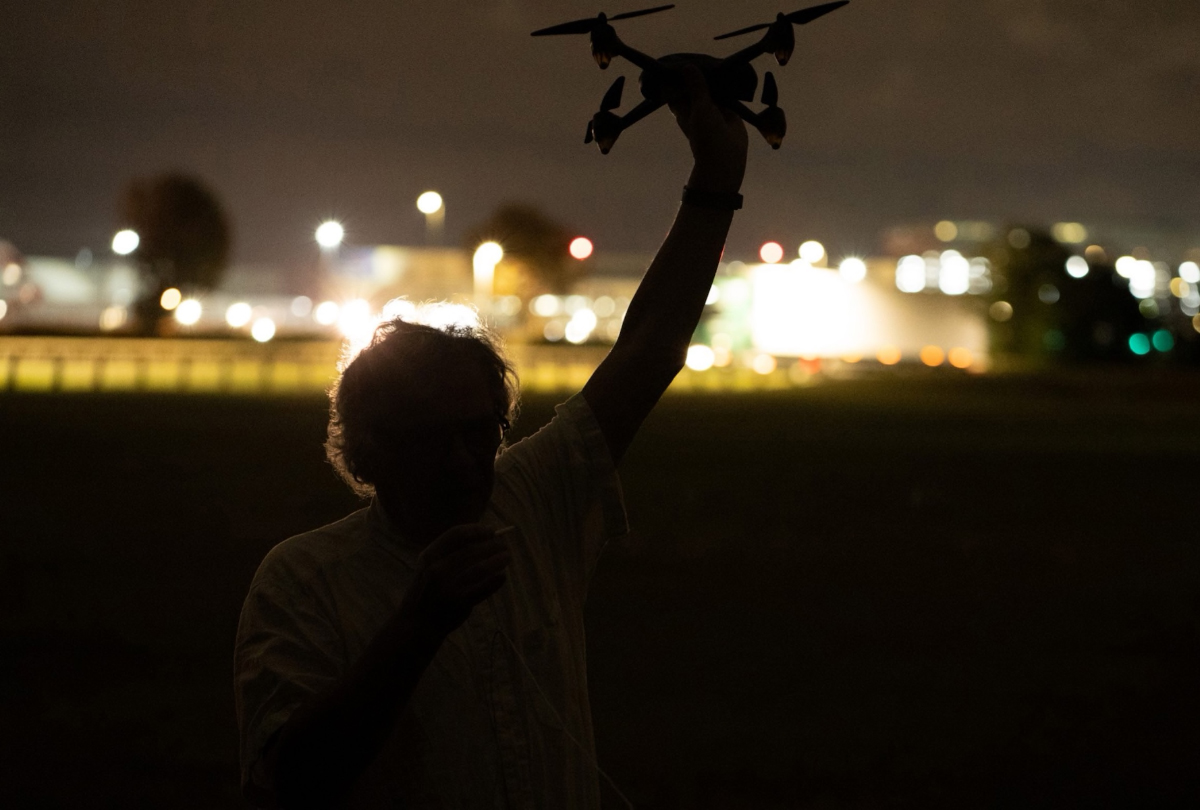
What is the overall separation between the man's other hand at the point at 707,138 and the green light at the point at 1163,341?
90.5 meters

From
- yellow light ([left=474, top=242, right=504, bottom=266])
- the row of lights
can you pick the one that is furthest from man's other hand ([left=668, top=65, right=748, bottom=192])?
the row of lights

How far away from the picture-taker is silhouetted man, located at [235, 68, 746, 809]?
72.9 inches

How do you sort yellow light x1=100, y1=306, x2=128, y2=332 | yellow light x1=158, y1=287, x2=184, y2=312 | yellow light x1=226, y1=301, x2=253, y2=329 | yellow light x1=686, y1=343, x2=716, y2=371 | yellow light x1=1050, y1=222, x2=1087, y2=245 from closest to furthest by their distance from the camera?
yellow light x1=686, y1=343, x2=716, y2=371, yellow light x1=100, y1=306, x2=128, y2=332, yellow light x1=158, y1=287, x2=184, y2=312, yellow light x1=226, y1=301, x2=253, y2=329, yellow light x1=1050, y1=222, x2=1087, y2=245

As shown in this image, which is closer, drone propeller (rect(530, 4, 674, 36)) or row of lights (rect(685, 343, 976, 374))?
drone propeller (rect(530, 4, 674, 36))

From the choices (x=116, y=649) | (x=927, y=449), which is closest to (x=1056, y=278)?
(x=927, y=449)

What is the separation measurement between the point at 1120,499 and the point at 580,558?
53.1ft

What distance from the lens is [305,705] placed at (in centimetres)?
193

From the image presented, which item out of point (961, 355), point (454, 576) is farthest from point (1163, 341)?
point (454, 576)

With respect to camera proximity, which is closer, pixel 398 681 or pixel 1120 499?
pixel 398 681

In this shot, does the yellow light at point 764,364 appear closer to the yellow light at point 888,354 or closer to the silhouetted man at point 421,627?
Result: the yellow light at point 888,354

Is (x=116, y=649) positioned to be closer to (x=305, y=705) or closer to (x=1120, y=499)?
(x=305, y=705)

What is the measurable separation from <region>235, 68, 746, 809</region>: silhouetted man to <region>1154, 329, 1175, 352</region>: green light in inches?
3584

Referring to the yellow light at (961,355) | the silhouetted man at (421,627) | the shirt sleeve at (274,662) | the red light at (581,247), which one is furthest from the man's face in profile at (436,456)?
the yellow light at (961,355)

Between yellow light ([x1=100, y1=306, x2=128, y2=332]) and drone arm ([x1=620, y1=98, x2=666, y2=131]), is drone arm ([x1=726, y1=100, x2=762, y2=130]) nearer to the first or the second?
drone arm ([x1=620, y1=98, x2=666, y2=131])
